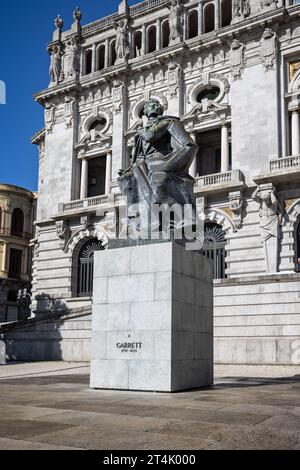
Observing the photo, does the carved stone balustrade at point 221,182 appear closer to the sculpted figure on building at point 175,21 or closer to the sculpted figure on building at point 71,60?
the sculpted figure on building at point 175,21

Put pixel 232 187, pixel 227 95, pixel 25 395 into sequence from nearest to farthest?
pixel 25 395 → pixel 232 187 → pixel 227 95

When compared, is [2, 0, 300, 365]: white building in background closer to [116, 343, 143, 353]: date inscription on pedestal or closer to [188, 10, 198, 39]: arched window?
[188, 10, 198, 39]: arched window

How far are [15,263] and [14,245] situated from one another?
210cm

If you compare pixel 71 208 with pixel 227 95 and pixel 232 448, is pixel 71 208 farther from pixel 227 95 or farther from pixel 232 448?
pixel 232 448

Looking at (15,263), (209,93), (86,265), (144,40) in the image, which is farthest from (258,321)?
(15,263)

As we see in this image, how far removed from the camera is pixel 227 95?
1419 inches

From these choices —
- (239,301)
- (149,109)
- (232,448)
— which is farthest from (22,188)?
(232,448)

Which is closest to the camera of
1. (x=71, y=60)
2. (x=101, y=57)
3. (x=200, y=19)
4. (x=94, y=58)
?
(x=200, y=19)

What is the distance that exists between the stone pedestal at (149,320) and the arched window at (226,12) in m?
31.4

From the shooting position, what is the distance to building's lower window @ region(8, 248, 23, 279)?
64363 millimetres

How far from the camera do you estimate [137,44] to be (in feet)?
140

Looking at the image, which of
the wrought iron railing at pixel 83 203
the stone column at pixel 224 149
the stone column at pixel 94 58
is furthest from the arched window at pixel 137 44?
the wrought iron railing at pixel 83 203

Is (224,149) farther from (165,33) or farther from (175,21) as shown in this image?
(165,33)
